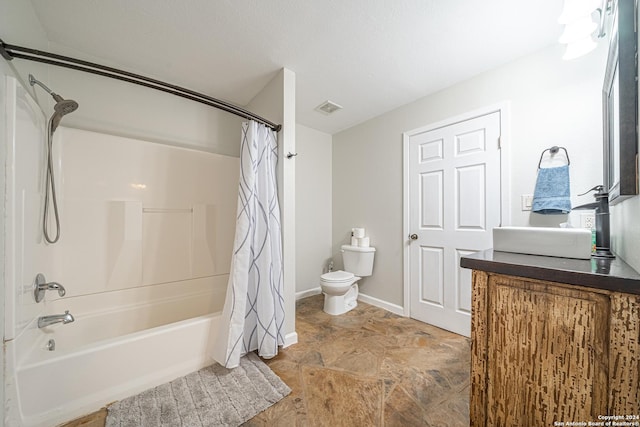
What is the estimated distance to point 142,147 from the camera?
6.13ft

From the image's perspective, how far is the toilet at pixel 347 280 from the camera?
231cm

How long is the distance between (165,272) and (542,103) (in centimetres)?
326

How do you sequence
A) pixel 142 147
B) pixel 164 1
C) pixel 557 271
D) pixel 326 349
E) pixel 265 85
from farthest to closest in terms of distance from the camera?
pixel 265 85 → pixel 142 147 → pixel 326 349 → pixel 164 1 → pixel 557 271

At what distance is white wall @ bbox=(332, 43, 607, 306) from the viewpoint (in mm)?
1422

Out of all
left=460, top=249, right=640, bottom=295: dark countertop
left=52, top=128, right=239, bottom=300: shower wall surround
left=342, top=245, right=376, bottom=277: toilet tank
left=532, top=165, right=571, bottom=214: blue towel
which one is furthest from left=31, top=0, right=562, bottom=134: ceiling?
left=342, top=245, right=376, bottom=277: toilet tank

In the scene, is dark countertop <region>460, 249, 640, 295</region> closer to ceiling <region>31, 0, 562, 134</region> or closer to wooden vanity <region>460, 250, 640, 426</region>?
wooden vanity <region>460, 250, 640, 426</region>

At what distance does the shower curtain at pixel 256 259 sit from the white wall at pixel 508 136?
1.33 metres

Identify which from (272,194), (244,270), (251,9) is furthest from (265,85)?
(244,270)

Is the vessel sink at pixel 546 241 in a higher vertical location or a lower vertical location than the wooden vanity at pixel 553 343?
higher

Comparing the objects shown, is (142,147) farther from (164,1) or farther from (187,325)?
(187,325)

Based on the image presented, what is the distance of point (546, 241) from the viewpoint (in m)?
0.88

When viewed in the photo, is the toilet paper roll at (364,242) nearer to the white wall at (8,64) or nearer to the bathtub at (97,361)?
the bathtub at (97,361)

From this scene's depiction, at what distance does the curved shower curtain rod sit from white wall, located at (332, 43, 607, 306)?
133cm

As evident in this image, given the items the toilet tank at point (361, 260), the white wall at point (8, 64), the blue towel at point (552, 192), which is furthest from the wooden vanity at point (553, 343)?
the white wall at point (8, 64)
